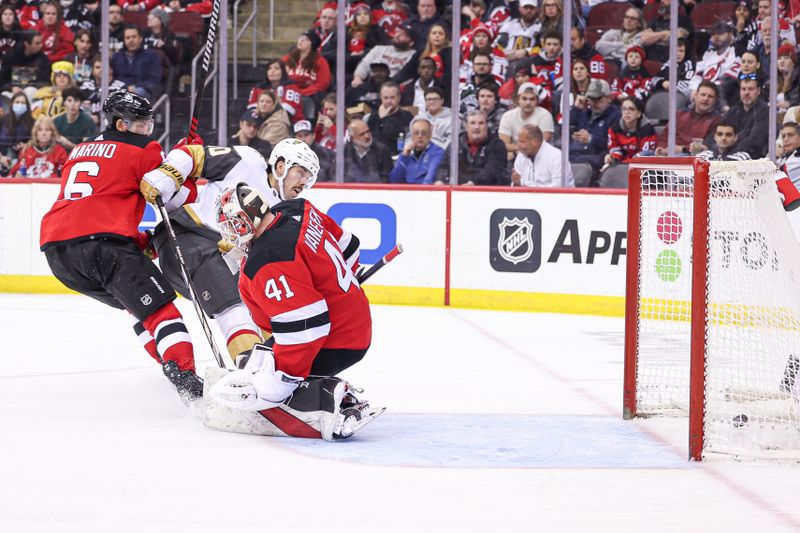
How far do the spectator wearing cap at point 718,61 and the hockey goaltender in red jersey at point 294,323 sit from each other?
445 centimetres

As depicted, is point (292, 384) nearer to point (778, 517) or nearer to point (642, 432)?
point (642, 432)

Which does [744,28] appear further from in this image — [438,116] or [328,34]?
[328,34]

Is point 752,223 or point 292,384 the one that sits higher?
point 752,223

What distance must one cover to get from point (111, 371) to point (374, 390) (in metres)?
1.18

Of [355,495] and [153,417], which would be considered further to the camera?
[153,417]

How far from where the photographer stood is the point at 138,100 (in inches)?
184

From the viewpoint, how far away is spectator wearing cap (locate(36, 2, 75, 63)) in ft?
30.7

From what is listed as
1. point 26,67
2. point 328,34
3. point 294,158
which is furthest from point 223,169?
point 26,67

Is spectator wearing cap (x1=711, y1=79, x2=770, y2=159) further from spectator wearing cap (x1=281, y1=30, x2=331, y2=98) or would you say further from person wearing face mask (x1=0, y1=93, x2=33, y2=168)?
person wearing face mask (x1=0, y1=93, x2=33, y2=168)

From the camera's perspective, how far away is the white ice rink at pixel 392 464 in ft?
9.78

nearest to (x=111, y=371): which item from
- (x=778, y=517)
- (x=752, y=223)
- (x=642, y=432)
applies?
(x=642, y=432)

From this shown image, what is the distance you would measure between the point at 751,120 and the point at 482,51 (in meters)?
1.82

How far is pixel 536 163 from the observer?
799 cm

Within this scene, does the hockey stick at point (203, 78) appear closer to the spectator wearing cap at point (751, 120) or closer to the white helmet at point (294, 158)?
the white helmet at point (294, 158)
